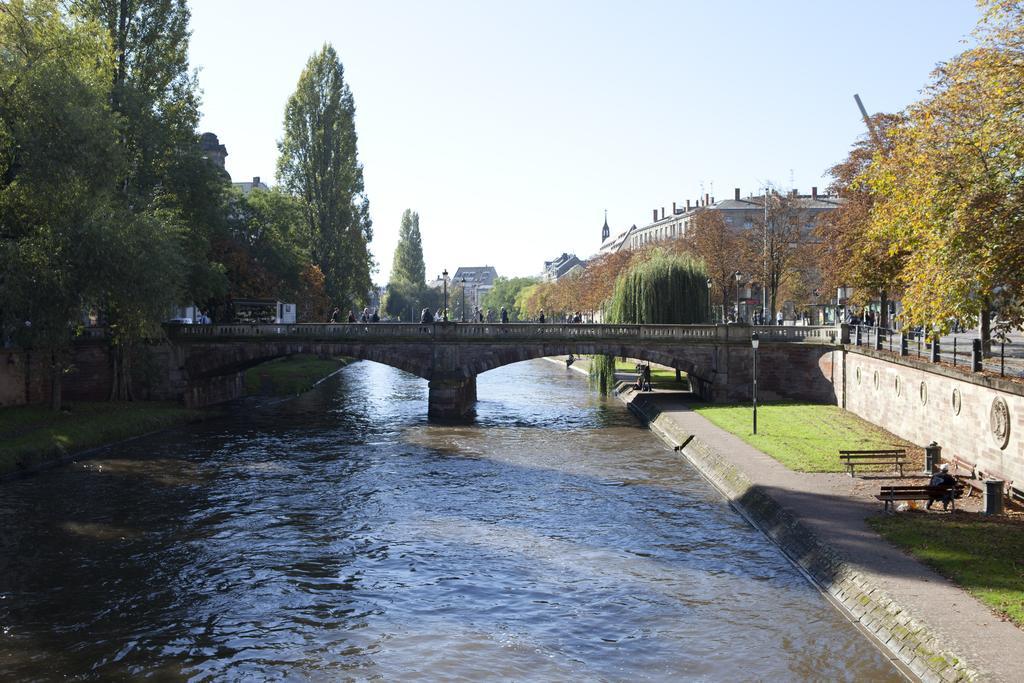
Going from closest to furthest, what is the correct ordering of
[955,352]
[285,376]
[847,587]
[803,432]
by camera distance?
[847,587]
[955,352]
[803,432]
[285,376]

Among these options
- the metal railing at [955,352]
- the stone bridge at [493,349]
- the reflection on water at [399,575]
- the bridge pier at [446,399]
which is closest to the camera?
the reflection on water at [399,575]

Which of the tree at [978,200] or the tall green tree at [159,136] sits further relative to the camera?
the tall green tree at [159,136]

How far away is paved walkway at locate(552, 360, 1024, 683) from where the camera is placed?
51.4 feet

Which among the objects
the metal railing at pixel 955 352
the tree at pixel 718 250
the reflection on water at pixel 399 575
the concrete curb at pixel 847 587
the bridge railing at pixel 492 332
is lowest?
the reflection on water at pixel 399 575

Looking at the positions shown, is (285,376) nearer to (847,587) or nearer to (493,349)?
(493,349)

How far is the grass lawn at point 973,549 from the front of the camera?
60.0 feet

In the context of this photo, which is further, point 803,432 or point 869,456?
point 803,432

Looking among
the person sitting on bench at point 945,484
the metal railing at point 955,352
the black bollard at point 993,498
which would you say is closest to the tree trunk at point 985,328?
the metal railing at point 955,352

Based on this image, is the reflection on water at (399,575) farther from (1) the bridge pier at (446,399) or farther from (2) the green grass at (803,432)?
(1) the bridge pier at (446,399)

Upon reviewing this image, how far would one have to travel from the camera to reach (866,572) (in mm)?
20234

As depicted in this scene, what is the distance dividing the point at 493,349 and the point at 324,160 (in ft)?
116

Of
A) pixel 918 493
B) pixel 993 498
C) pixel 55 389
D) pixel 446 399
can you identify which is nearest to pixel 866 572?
pixel 918 493

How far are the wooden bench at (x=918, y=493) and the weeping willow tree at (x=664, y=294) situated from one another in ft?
119

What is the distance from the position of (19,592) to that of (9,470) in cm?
1567
